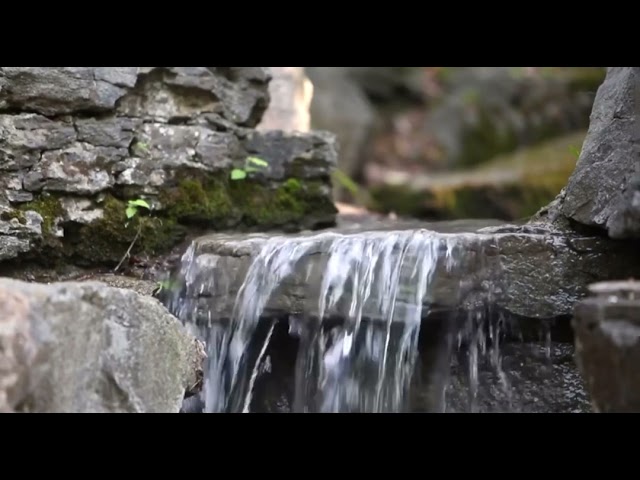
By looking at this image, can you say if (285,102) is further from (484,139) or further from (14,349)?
(484,139)

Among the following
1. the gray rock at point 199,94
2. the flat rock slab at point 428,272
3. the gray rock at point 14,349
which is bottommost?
the gray rock at point 14,349

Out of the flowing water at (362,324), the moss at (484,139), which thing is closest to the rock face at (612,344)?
the flowing water at (362,324)

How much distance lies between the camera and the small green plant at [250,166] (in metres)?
4.93

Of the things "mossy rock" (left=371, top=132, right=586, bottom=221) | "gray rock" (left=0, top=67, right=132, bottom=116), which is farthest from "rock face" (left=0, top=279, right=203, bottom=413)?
"mossy rock" (left=371, top=132, right=586, bottom=221)

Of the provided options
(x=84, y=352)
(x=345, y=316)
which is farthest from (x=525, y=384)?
(x=84, y=352)

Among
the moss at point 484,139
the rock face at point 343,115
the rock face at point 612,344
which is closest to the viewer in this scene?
the rock face at point 612,344

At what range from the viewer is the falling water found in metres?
3.46

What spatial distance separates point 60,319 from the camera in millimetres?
2637

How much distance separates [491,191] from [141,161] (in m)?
5.30

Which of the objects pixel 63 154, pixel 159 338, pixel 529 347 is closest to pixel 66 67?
pixel 63 154

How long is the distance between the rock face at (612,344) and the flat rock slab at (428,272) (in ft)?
3.08

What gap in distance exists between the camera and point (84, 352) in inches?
107

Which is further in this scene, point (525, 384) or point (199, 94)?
point (199, 94)

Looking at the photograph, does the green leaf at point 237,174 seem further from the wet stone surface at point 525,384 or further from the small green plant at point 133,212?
the wet stone surface at point 525,384
